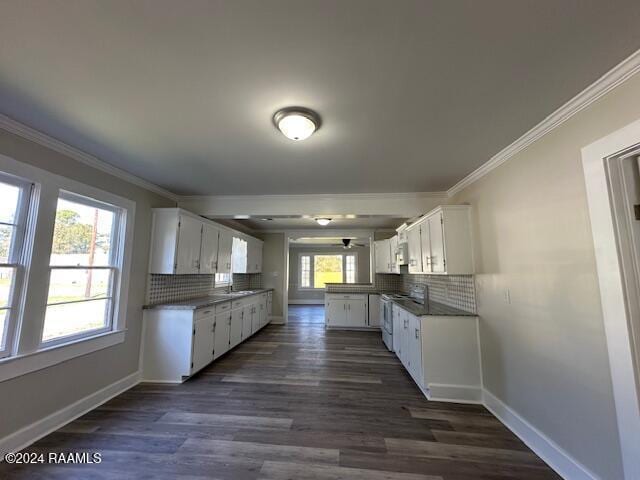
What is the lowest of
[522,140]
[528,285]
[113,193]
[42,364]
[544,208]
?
[42,364]

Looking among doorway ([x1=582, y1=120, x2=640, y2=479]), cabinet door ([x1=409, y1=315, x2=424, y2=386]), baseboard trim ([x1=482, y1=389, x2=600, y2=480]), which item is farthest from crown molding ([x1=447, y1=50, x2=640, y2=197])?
baseboard trim ([x1=482, y1=389, x2=600, y2=480])

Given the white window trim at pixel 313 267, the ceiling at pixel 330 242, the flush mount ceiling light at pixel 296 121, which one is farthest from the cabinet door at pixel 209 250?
the white window trim at pixel 313 267

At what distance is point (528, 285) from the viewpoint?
2201mm

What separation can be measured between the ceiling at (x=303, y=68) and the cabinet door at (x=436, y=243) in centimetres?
91

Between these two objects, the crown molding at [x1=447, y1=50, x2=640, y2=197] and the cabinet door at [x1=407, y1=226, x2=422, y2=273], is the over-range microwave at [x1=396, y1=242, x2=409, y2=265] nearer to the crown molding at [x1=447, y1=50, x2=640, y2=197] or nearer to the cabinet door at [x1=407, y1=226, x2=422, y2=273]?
the cabinet door at [x1=407, y1=226, x2=422, y2=273]

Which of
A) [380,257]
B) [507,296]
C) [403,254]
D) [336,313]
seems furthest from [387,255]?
[507,296]

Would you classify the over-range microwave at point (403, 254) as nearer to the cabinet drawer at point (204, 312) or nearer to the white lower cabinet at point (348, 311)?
the white lower cabinet at point (348, 311)

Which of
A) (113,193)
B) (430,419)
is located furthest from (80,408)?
(430,419)

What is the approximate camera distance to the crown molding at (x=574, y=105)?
4.65 feet

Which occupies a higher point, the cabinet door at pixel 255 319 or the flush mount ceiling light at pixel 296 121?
the flush mount ceiling light at pixel 296 121

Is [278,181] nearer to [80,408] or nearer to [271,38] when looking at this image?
[271,38]

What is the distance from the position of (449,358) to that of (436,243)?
1273 millimetres

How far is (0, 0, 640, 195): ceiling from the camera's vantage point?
116 cm

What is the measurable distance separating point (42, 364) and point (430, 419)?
3.35 m
